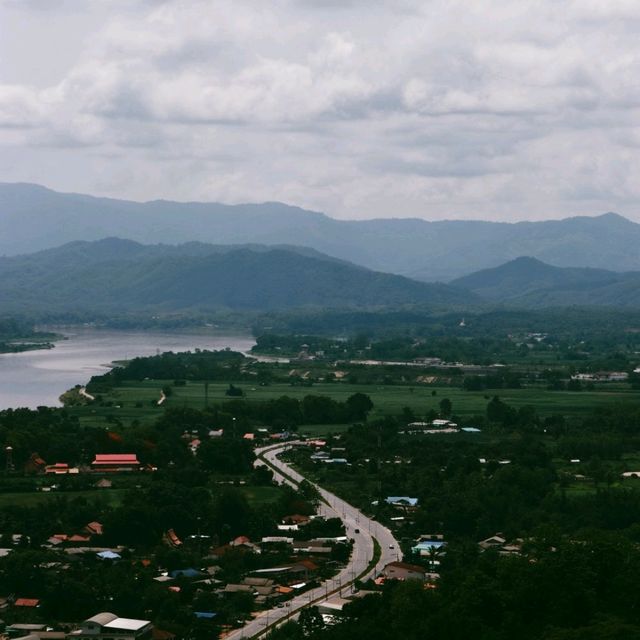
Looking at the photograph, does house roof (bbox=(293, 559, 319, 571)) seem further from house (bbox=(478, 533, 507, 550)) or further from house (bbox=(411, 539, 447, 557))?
house (bbox=(478, 533, 507, 550))

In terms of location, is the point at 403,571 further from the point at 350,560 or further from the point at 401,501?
the point at 401,501

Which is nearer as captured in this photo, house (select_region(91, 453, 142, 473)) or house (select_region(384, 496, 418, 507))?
house (select_region(384, 496, 418, 507))

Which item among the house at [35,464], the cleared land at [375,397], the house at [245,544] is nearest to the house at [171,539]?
the house at [245,544]

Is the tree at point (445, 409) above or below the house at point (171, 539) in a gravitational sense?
above

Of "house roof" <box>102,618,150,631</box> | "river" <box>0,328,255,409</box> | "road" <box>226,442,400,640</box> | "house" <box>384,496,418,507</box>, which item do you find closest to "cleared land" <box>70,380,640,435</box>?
"river" <box>0,328,255,409</box>

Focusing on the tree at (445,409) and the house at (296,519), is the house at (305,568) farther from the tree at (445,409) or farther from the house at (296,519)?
the tree at (445,409)

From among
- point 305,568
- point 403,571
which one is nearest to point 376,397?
point 305,568
